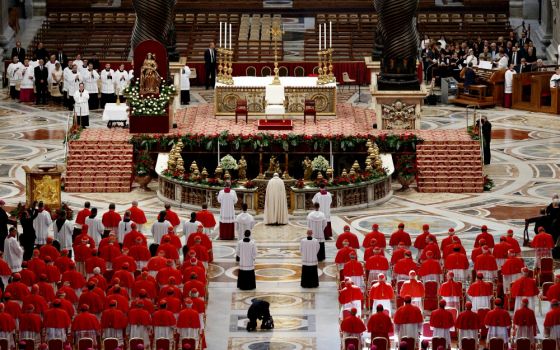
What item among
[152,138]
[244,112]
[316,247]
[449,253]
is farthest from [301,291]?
[244,112]

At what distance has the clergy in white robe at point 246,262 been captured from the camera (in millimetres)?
25672

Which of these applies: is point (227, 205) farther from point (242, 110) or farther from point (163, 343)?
point (163, 343)

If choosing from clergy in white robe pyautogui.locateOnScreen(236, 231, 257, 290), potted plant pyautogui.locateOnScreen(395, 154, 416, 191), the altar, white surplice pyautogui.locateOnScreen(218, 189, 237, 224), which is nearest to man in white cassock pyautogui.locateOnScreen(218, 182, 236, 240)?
white surplice pyautogui.locateOnScreen(218, 189, 237, 224)

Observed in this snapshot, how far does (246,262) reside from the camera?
25.9 metres

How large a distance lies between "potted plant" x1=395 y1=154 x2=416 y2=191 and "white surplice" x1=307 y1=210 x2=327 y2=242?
6.94 meters

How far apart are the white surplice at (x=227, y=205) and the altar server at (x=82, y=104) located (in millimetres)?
10707

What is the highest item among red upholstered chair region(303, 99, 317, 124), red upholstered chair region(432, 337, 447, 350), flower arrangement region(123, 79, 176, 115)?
flower arrangement region(123, 79, 176, 115)

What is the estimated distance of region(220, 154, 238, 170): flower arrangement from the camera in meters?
33.3

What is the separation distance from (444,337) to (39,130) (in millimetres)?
22387

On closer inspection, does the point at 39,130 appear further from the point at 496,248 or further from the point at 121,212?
the point at 496,248

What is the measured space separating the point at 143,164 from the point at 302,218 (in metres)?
4.76

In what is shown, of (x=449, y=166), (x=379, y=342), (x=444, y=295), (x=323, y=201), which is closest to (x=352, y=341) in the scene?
(x=379, y=342)

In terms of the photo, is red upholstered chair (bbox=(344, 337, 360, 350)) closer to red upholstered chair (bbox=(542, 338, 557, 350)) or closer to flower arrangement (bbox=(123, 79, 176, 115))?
red upholstered chair (bbox=(542, 338, 557, 350))

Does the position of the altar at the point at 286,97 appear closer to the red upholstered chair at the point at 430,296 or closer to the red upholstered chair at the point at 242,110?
the red upholstered chair at the point at 242,110
